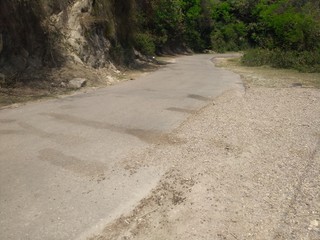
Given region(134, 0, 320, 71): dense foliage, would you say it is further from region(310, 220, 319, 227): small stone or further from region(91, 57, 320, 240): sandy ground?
region(310, 220, 319, 227): small stone

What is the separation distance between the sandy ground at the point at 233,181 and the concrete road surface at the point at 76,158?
0.29m

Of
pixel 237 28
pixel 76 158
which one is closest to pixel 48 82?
pixel 76 158

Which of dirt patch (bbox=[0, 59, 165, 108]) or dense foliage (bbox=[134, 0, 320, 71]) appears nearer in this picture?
dirt patch (bbox=[0, 59, 165, 108])

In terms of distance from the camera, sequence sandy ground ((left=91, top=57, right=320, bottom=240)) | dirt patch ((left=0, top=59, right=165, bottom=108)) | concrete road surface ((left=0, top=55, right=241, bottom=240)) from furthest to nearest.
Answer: dirt patch ((left=0, top=59, right=165, bottom=108)) → concrete road surface ((left=0, top=55, right=241, bottom=240)) → sandy ground ((left=91, top=57, right=320, bottom=240))

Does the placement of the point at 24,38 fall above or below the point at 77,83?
above

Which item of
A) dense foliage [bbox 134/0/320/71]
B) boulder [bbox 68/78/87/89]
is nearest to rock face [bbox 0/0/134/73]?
boulder [bbox 68/78/87/89]

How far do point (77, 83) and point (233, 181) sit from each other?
29.3ft

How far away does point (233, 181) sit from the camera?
5527 millimetres

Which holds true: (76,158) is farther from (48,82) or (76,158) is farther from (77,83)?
(77,83)

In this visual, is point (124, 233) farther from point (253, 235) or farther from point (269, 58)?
point (269, 58)

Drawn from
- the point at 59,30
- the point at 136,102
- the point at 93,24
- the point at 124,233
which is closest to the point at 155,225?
the point at 124,233

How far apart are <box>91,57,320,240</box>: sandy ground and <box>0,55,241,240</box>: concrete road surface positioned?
0.29 m

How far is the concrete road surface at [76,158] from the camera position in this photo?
4.46 m

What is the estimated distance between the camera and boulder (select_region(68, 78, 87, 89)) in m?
13.0
